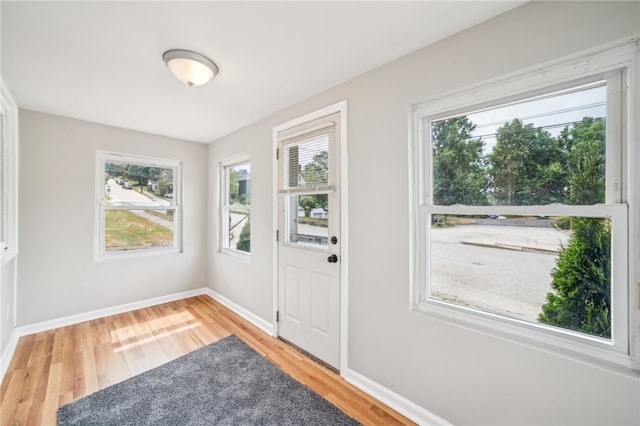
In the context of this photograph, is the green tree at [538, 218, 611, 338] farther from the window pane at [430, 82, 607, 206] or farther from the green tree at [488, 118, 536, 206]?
the green tree at [488, 118, 536, 206]

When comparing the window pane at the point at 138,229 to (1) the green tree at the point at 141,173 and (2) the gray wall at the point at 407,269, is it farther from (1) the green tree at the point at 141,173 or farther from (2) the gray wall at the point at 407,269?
(2) the gray wall at the point at 407,269

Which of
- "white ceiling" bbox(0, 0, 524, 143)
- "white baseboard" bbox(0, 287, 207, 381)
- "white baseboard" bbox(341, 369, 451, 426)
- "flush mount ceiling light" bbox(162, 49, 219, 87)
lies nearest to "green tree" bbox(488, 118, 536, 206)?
"white ceiling" bbox(0, 0, 524, 143)

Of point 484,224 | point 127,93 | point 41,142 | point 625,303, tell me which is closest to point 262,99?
point 127,93

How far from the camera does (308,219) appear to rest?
249 cm

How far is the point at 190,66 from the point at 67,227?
2.60 m

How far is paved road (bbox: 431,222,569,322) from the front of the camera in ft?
4.32

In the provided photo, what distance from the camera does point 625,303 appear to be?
1.11m

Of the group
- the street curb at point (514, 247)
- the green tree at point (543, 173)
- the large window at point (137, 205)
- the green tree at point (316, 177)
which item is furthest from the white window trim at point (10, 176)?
the green tree at point (543, 173)

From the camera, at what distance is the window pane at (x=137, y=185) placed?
3309 millimetres

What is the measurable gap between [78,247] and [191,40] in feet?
9.42

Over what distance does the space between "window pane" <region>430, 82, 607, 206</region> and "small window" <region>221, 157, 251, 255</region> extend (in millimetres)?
2376

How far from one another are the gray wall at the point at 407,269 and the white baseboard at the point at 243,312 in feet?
3.77

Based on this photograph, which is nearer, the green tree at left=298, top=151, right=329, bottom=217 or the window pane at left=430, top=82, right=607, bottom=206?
the window pane at left=430, top=82, right=607, bottom=206

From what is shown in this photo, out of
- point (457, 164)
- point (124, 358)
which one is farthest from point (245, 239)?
point (457, 164)
